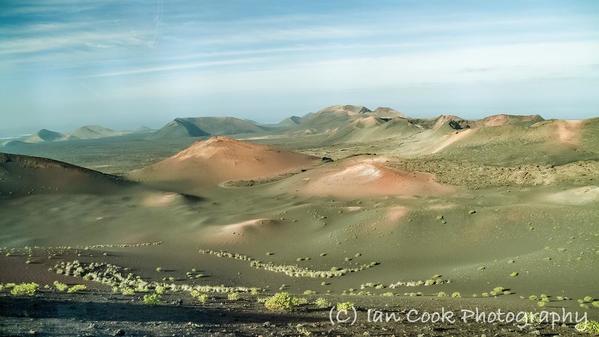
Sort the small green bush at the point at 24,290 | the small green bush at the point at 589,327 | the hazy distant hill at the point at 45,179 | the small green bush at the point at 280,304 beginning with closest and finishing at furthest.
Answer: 1. the small green bush at the point at 589,327
2. the small green bush at the point at 24,290
3. the small green bush at the point at 280,304
4. the hazy distant hill at the point at 45,179

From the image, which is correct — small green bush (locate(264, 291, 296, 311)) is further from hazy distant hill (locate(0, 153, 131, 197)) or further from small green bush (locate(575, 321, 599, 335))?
hazy distant hill (locate(0, 153, 131, 197))

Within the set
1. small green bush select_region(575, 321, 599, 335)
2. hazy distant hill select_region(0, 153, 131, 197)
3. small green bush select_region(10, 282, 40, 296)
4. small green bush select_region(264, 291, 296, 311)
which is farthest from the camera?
hazy distant hill select_region(0, 153, 131, 197)

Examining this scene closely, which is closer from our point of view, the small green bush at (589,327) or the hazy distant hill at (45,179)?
the small green bush at (589,327)

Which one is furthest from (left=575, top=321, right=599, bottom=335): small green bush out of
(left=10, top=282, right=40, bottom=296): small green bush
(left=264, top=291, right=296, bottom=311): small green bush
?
(left=10, top=282, right=40, bottom=296): small green bush

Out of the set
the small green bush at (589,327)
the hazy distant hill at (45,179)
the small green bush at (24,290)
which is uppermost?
the hazy distant hill at (45,179)

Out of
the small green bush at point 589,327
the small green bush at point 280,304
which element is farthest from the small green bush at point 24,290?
the small green bush at point 589,327

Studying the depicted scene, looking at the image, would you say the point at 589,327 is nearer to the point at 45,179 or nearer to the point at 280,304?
the point at 280,304

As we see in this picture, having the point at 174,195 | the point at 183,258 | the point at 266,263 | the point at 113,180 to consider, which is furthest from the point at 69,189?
the point at 266,263

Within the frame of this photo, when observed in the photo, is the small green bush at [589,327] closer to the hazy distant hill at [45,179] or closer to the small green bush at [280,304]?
the small green bush at [280,304]

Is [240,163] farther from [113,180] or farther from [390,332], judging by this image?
[390,332]

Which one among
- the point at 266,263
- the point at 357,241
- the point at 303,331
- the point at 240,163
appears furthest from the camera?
the point at 240,163

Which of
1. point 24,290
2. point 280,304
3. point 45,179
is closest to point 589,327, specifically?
point 280,304
